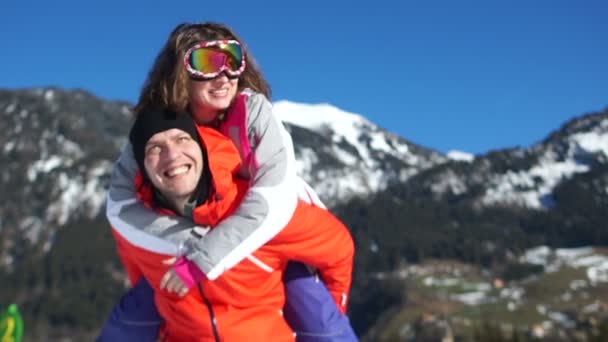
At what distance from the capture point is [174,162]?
5.41 m

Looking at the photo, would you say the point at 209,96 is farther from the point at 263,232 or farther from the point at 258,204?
the point at 263,232

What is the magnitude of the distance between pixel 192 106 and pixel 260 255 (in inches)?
50.8

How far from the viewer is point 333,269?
606 cm

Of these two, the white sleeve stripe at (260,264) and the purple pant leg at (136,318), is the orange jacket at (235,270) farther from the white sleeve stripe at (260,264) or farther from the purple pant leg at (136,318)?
the purple pant leg at (136,318)

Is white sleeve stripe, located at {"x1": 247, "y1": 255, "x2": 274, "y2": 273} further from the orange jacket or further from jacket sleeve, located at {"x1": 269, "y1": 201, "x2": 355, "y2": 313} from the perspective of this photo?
jacket sleeve, located at {"x1": 269, "y1": 201, "x2": 355, "y2": 313}

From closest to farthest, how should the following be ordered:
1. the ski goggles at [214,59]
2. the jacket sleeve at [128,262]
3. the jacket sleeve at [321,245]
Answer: the jacket sleeve at [321,245] → the ski goggles at [214,59] → the jacket sleeve at [128,262]

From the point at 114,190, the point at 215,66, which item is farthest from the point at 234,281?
the point at 215,66

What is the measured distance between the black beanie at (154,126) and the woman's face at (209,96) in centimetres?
26

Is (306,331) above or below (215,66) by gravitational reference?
below

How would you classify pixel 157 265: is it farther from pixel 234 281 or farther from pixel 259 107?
pixel 259 107

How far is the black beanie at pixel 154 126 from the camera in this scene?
5562mm

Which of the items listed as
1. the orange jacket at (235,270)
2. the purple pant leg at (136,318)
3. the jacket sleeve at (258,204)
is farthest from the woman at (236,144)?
the purple pant leg at (136,318)

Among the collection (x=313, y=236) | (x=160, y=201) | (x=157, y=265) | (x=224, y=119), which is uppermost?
(x=224, y=119)

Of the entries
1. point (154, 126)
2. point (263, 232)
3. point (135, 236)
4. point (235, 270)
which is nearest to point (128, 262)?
point (135, 236)
